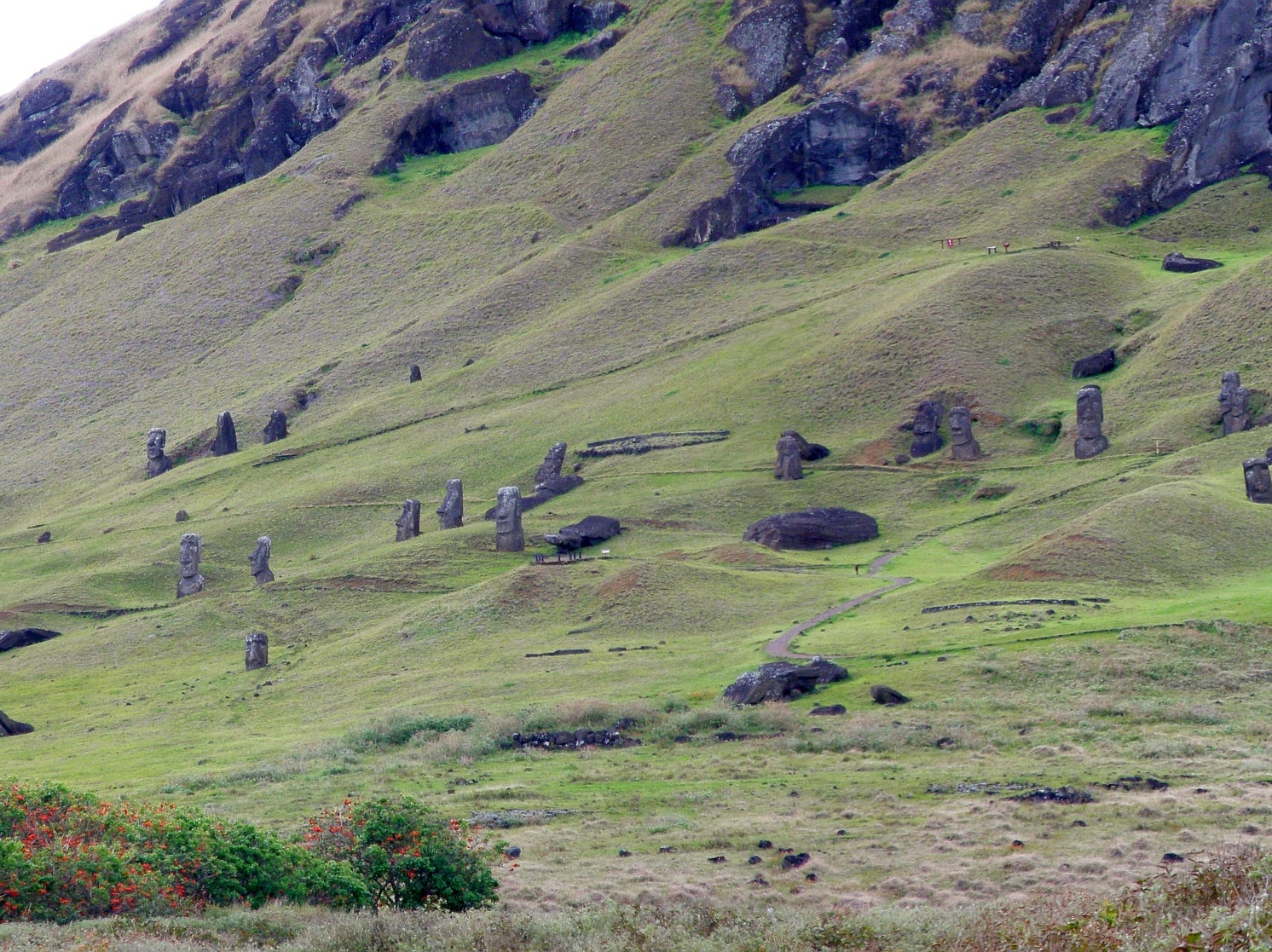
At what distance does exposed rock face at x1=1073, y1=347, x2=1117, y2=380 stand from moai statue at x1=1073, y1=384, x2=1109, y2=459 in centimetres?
1496

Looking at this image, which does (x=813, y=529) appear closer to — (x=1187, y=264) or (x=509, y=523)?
(x=509, y=523)

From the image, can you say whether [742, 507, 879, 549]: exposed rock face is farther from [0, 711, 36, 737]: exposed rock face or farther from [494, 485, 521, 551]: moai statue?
[0, 711, 36, 737]: exposed rock face

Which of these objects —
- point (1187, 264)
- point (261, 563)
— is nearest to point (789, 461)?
point (261, 563)

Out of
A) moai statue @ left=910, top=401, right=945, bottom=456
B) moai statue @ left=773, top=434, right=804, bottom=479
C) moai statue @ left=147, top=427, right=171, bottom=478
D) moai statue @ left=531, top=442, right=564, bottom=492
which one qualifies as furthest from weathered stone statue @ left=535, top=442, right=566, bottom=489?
moai statue @ left=147, top=427, right=171, bottom=478

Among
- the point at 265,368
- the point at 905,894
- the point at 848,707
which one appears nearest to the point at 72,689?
the point at 848,707

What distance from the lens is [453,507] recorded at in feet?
278

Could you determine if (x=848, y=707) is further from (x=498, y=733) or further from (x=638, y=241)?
(x=638, y=241)

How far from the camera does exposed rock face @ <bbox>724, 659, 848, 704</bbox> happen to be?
Result: 148 feet

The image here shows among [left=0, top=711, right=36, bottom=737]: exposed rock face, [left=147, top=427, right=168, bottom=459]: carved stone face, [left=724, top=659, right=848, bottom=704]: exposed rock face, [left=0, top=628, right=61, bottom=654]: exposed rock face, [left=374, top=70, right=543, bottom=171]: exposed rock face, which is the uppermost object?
[left=374, top=70, right=543, bottom=171]: exposed rock face

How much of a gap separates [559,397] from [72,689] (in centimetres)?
5102

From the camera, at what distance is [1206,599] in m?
50.8

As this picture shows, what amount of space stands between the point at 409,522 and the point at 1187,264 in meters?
57.9

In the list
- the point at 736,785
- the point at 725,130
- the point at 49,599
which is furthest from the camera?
the point at 725,130

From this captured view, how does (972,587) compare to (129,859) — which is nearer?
(129,859)
